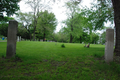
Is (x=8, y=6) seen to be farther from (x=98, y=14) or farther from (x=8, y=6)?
(x=98, y=14)

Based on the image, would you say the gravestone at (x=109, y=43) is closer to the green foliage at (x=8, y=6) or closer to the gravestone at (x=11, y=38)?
the gravestone at (x=11, y=38)

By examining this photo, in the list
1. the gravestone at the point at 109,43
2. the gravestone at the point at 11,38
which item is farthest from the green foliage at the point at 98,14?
the gravestone at the point at 11,38

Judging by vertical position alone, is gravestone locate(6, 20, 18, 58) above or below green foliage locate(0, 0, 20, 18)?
below

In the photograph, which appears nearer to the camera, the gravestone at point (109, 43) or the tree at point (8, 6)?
the gravestone at point (109, 43)

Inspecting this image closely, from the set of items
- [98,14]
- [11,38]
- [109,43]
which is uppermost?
[98,14]

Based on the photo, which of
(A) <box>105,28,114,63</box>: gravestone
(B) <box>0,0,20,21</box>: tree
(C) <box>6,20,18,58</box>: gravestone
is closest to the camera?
(A) <box>105,28,114,63</box>: gravestone

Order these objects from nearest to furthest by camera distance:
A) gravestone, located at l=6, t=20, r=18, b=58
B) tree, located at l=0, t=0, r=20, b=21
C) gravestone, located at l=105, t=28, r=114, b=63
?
gravestone, located at l=105, t=28, r=114, b=63 → gravestone, located at l=6, t=20, r=18, b=58 → tree, located at l=0, t=0, r=20, b=21

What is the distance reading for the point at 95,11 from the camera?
11.8 meters

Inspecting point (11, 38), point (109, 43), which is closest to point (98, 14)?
point (109, 43)

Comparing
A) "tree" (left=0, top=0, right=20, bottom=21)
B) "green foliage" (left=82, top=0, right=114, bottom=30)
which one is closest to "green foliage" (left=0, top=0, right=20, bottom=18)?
"tree" (left=0, top=0, right=20, bottom=21)

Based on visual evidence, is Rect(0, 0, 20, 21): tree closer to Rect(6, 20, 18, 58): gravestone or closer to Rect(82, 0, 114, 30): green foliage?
Rect(6, 20, 18, 58): gravestone

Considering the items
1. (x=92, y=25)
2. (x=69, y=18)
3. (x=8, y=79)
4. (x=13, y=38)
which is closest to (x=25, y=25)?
(x=69, y=18)

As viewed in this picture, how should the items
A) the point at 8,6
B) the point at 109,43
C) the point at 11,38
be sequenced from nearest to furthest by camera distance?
the point at 109,43 < the point at 11,38 < the point at 8,6

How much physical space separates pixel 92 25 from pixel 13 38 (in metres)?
11.8
